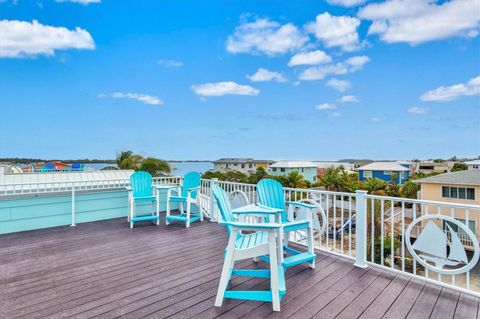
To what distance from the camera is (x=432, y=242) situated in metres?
2.67

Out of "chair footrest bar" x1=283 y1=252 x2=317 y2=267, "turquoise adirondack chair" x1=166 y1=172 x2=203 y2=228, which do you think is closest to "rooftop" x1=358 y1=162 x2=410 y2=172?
"turquoise adirondack chair" x1=166 y1=172 x2=203 y2=228

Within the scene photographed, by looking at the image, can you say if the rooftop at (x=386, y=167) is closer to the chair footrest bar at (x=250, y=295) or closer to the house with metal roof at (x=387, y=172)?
the house with metal roof at (x=387, y=172)

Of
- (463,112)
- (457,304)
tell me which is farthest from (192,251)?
(463,112)

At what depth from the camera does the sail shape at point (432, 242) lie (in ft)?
8.52

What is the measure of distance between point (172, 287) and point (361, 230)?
7.21ft

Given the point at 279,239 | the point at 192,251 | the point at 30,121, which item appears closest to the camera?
the point at 279,239

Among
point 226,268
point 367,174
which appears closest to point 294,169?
point 367,174

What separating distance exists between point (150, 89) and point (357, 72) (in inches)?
489

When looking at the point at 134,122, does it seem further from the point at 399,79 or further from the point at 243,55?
the point at 399,79

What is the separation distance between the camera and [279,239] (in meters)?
2.68

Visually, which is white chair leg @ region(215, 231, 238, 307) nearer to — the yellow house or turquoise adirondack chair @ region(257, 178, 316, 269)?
turquoise adirondack chair @ region(257, 178, 316, 269)

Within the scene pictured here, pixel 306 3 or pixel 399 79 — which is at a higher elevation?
pixel 306 3

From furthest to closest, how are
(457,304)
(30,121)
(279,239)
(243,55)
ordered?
1. (243,55)
2. (30,121)
3. (279,239)
4. (457,304)

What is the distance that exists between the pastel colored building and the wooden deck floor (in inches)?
1319
